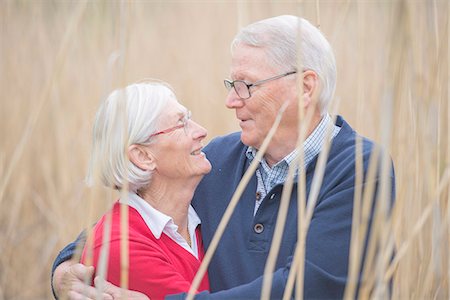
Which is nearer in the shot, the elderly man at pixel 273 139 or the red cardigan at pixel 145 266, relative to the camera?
the red cardigan at pixel 145 266

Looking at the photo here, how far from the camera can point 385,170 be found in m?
1.12

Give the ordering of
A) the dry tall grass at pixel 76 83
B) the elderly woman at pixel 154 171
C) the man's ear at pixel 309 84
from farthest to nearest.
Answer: the dry tall grass at pixel 76 83, the man's ear at pixel 309 84, the elderly woman at pixel 154 171

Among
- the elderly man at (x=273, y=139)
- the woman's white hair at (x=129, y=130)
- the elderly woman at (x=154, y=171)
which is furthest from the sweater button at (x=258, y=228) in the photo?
the woman's white hair at (x=129, y=130)

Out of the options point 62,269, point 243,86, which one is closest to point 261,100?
point 243,86

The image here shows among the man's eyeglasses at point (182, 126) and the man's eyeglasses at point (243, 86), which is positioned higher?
the man's eyeglasses at point (243, 86)

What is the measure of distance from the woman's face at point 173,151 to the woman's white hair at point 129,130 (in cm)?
2

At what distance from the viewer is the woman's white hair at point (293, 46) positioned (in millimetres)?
1858

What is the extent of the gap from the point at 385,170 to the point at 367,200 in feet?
0.19

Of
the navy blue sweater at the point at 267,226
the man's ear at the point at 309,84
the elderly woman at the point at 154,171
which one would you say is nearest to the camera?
the navy blue sweater at the point at 267,226

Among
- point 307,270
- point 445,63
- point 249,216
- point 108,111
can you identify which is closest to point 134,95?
point 108,111

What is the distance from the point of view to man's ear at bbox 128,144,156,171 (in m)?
1.83

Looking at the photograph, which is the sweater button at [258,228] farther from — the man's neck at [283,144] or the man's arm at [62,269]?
the man's arm at [62,269]

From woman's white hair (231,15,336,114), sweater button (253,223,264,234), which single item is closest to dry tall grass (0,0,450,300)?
woman's white hair (231,15,336,114)

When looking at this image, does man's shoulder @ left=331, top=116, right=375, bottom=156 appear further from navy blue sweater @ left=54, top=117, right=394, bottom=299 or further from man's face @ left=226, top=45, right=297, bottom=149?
man's face @ left=226, top=45, right=297, bottom=149
